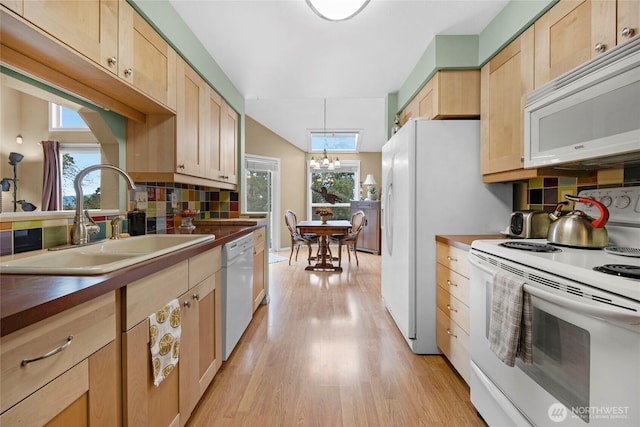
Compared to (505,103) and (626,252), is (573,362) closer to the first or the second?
(626,252)

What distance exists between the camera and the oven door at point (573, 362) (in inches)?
29.8

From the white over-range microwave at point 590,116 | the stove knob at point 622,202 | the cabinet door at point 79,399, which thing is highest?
the white over-range microwave at point 590,116

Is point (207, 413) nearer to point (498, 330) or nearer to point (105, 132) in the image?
point (498, 330)

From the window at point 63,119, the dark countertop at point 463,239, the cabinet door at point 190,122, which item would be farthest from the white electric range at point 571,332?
the window at point 63,119

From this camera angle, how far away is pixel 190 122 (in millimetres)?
2111

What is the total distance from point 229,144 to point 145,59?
1.42m

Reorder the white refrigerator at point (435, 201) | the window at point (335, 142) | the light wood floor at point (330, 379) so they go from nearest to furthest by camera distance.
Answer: the light wood floor at point (330, 379), the white refrigerator at point (435, 201), the window at point (335, 142)

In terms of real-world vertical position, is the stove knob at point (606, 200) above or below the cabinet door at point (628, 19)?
below

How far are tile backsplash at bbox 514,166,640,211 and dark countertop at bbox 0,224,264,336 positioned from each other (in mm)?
2152

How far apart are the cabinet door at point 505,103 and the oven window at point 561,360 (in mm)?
1030

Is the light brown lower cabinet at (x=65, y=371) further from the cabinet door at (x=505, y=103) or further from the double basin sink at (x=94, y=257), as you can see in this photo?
the cabinet door at (x=505, y=103)

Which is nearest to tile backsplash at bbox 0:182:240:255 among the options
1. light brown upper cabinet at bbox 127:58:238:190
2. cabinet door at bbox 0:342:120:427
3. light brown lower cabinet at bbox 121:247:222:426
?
light brown upper cabinet at bbox 127:58:238:190

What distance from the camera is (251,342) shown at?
91.1 inches

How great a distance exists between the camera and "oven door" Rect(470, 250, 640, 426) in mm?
758
